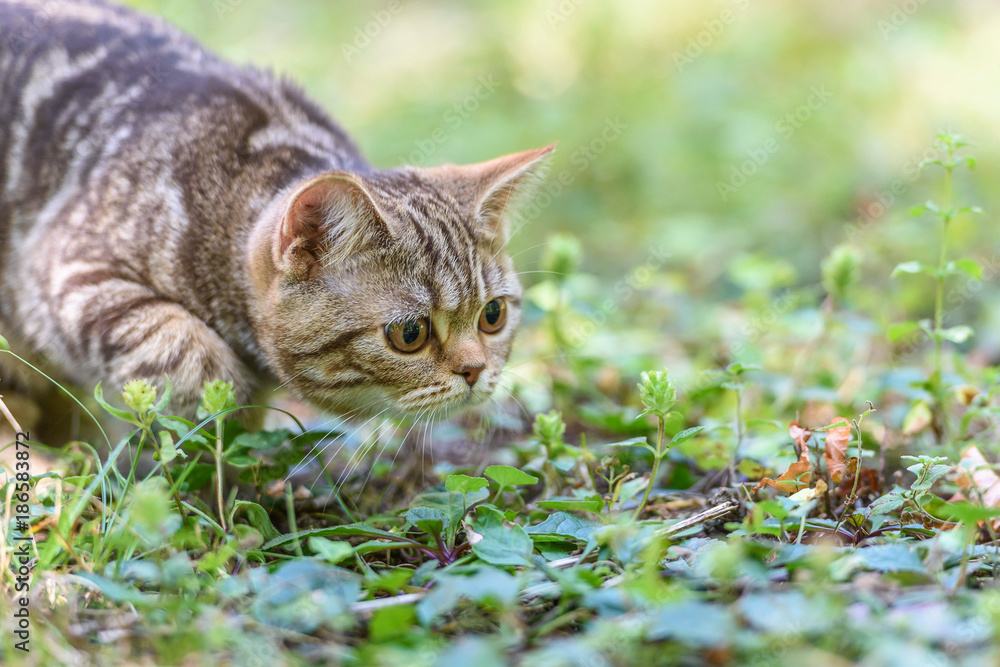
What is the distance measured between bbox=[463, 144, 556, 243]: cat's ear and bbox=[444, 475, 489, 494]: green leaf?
979 millimetres

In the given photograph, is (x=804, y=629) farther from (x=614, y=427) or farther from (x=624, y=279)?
(x=624, y=279)

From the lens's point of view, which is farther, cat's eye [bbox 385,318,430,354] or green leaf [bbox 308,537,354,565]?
cat's eye [bbox 385,318,430,354]

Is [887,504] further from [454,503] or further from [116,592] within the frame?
[116,592]

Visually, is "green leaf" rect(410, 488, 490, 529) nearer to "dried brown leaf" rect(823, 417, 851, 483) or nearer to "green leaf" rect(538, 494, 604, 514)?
"green leaf" rect(538, 494, 604, 514)

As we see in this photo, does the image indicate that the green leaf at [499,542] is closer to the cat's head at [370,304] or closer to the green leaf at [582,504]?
the green leaf at [582,504]

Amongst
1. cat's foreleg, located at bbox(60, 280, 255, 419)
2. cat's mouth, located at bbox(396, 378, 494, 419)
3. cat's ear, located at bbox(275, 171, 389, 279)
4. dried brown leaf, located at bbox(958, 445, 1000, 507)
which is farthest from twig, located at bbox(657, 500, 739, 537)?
cat's foreleg, located at bbox(60, 280, 255, 419)

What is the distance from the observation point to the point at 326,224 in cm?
229

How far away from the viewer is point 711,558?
149 centimetres

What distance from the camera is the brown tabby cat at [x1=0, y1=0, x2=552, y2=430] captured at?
7.72 ft

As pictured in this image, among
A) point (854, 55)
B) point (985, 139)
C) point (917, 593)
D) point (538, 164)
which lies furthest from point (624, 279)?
point (854, 55)

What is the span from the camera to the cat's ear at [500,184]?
262 cm

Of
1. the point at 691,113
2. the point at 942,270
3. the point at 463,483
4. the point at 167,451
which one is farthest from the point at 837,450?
the point at 691,113

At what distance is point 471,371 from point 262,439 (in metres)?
0.62

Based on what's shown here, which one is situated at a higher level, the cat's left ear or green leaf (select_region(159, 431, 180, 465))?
the cat's left ear
